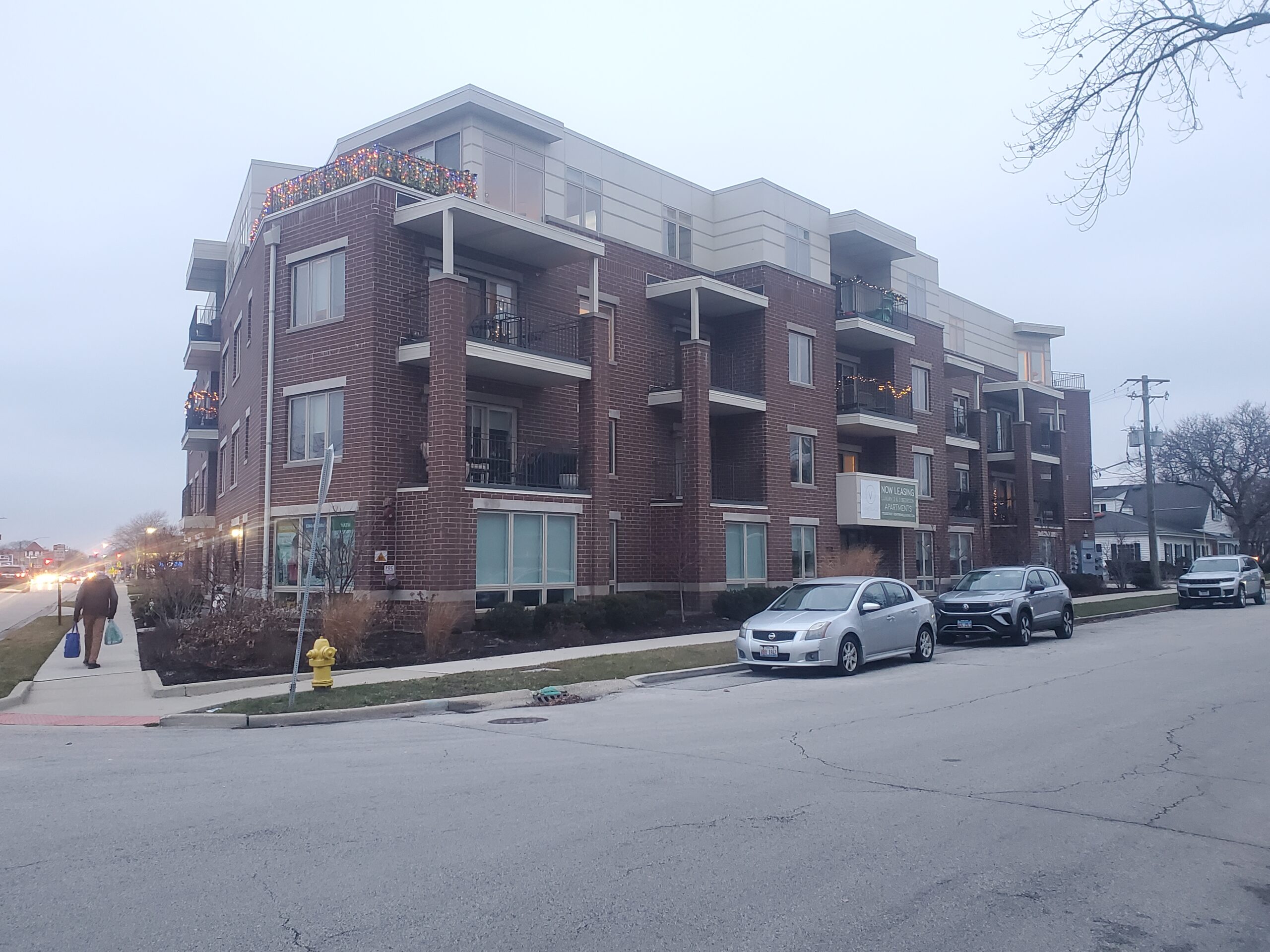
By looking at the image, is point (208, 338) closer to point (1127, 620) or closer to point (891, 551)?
point (891, 551)

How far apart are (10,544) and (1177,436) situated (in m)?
199

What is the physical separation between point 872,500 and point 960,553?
9.41 m

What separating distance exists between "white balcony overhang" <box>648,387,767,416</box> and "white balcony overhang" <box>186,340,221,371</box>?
52.2 ft

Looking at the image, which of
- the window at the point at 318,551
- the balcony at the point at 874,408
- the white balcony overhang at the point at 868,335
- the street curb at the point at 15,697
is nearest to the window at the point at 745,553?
the balcony at the point at 874,408

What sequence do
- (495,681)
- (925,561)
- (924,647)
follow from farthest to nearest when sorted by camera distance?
(925,561) < (924,647) < (495,681)

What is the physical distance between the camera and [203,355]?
3484 centimetres

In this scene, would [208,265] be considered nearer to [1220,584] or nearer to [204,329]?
[204,329]

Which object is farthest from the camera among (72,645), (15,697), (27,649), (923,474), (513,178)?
(923,474)

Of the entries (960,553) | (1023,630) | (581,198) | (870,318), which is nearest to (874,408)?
(870,318)

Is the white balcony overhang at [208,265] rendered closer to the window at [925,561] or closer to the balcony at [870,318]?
the balcony at [870,318]

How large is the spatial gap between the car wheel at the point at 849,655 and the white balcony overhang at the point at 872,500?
16.4 m

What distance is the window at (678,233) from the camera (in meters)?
30.2

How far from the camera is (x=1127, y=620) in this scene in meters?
28.0

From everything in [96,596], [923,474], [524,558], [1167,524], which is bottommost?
[96,596]
